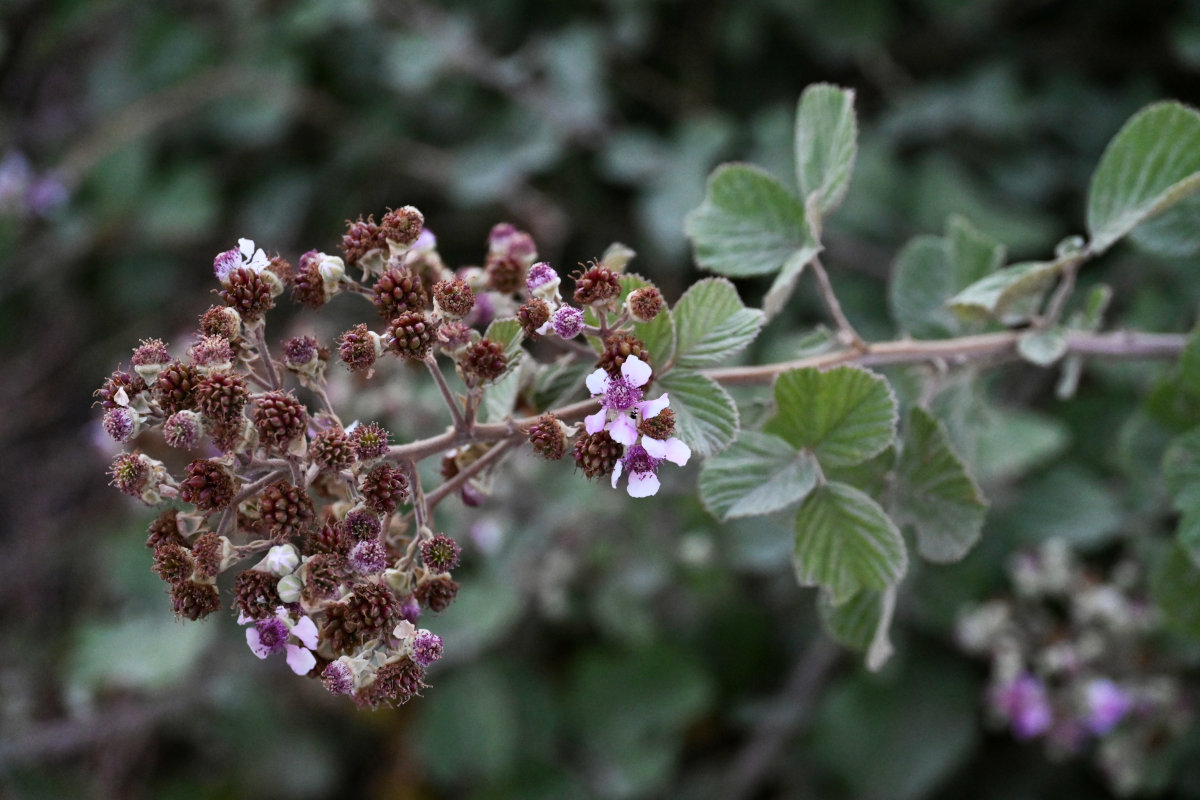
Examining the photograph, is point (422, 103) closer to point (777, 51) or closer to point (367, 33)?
point (367, 33)

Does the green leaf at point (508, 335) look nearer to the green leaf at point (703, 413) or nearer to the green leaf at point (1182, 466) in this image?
the green leaf at point (703, 413)

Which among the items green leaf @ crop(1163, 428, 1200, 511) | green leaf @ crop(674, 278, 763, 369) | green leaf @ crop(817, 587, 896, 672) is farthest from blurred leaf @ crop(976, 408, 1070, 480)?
green leaf @ crop(674, 278, 763, 369)

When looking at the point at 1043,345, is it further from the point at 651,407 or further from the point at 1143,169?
the point at 651,407

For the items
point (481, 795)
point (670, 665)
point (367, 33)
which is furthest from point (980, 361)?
point (367, 33)

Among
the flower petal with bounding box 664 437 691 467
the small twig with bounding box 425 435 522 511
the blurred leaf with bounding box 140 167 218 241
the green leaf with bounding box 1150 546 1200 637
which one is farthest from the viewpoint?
the blurred leaf with bounding box 140 167 218 241

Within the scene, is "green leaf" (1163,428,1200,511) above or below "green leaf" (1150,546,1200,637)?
above

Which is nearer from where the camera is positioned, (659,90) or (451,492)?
(451,492)

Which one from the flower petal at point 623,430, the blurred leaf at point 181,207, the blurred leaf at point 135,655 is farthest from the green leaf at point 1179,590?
the blurred leaf at point 181,207

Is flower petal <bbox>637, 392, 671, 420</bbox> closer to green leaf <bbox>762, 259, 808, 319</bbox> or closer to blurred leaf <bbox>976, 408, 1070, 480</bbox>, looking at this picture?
green leaf <bbox>762, 259, 808, 319</bbox>
